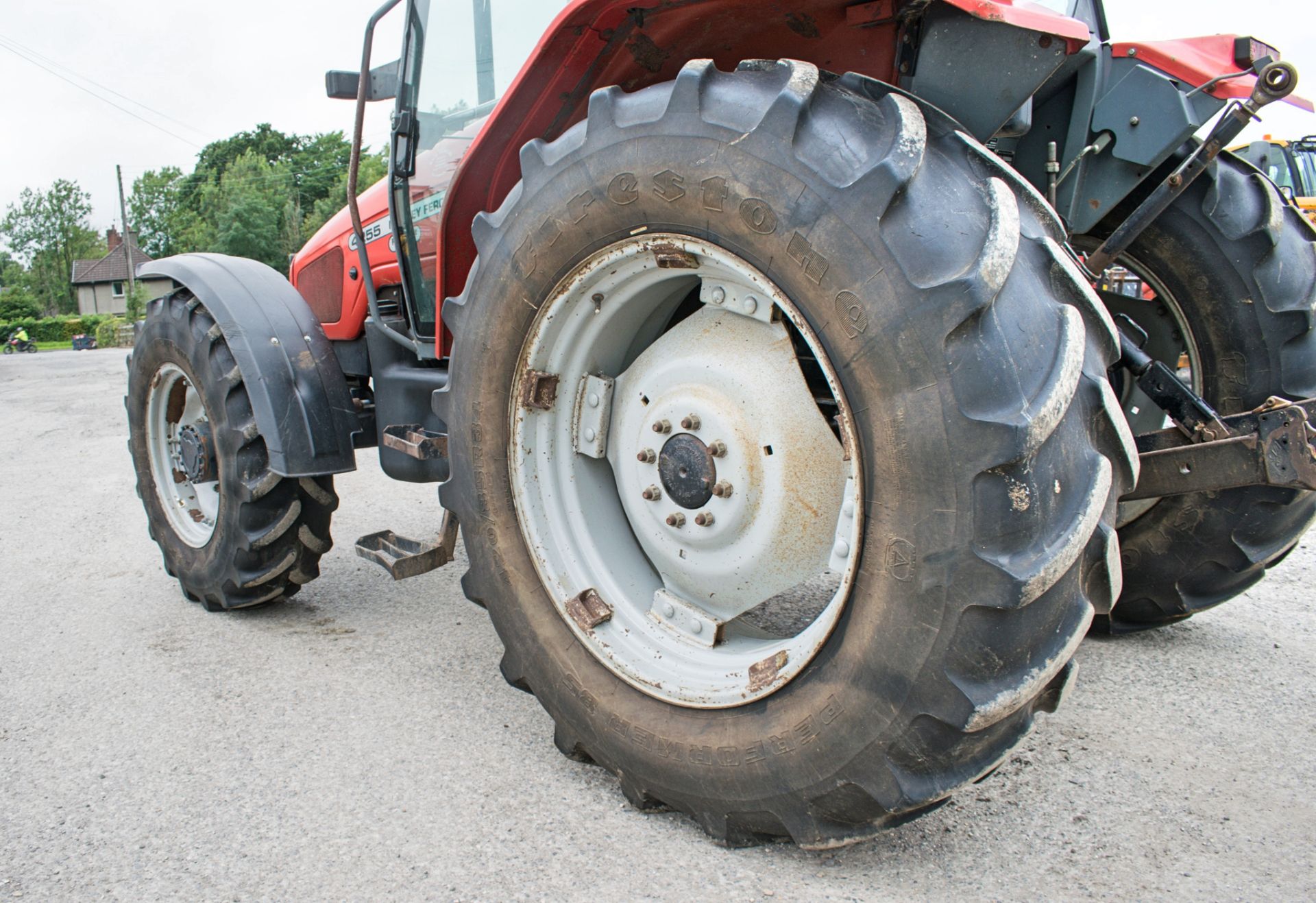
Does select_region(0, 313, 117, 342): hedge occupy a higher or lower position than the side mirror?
lower

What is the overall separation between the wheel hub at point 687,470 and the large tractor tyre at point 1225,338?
5.04 feet

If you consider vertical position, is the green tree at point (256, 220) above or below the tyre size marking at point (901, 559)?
above

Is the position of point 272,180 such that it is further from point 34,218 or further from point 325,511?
point 325,511

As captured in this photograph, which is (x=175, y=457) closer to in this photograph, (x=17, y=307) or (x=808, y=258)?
(x=808, y=258)

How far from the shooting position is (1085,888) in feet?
5.82

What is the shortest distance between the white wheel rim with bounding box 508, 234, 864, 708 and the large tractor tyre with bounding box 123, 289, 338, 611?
144 centimetres

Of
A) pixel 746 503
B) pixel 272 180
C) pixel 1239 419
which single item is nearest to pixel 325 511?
pixel 746 503

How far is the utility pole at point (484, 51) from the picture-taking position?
2.81 m

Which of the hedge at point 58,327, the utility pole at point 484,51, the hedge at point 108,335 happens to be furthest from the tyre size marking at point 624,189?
the hedge at point 58,327

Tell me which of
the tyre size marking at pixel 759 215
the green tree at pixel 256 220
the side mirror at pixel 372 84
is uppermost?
the green tree at pixel 256 220

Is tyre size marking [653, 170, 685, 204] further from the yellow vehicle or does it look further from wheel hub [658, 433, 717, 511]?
the yellow vehicle

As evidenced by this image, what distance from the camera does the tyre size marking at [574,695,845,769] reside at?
5.59ft

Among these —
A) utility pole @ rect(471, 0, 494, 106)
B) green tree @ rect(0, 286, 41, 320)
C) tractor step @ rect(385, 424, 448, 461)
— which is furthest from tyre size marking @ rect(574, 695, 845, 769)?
green tree @ rect(0, 286, 41, 320)

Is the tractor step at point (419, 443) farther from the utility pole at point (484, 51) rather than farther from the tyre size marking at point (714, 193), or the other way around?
the tyre size marking at point (714, 193)
